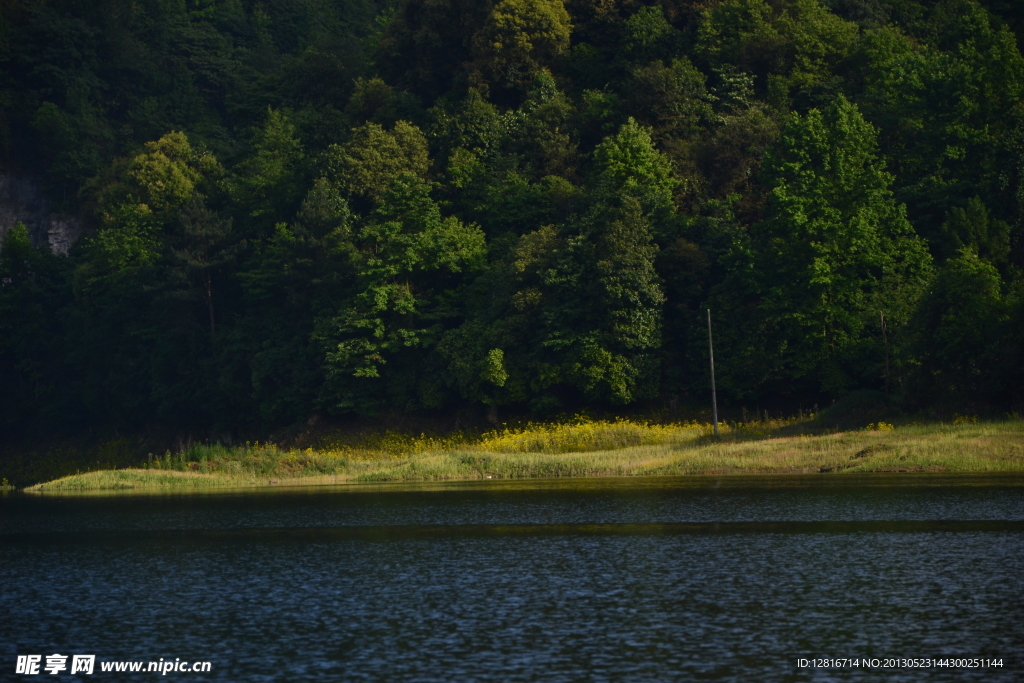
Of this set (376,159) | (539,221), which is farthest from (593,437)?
(376,159)

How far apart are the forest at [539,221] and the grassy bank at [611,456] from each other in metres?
5.45

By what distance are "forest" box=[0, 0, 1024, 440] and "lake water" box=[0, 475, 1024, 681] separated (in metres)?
26.1

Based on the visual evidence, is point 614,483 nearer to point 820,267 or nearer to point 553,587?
point 820,267

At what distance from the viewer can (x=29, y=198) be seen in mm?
111688

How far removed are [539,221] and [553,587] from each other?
56.8 m

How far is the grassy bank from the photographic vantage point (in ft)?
156

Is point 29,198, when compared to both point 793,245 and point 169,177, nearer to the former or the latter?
point 169,177

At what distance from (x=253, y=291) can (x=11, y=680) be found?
68.0m

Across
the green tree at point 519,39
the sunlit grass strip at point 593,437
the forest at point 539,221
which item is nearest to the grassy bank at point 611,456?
the sunlit grass strip at point 593,437

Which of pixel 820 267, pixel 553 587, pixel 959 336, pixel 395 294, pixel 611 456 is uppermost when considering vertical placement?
pixel 395 294

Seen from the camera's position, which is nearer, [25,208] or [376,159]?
[376,159]

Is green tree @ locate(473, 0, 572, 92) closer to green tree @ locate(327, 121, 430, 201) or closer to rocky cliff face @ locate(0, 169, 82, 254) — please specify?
green tree @ locate(327, 121, 430, 201)

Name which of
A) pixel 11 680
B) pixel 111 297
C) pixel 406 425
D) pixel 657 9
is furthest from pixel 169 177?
pixel 11 680

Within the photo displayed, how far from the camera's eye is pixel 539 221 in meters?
80.5
